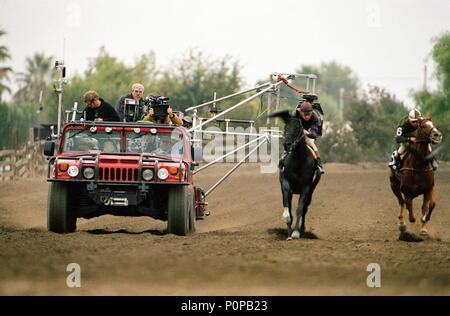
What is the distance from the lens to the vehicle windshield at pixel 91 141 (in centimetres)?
1919

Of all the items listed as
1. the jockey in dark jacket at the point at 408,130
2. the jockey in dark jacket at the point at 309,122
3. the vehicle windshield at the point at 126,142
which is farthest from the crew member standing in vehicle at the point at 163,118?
the jockey in dark jacket at the point at 408,130

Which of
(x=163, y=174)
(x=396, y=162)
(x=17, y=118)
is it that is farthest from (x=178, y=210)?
(x=17, y=118)

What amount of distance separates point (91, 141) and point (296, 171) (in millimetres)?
3446

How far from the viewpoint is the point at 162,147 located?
63.2 ft

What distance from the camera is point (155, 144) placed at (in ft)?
63.2

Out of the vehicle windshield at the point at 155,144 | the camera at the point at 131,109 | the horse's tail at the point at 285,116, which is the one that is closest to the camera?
the horse's tail at the point at 285,116

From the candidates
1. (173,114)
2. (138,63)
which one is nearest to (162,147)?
(173,114)

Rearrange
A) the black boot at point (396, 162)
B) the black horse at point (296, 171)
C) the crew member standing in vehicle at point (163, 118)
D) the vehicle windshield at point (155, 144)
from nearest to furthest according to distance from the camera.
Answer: the black horse at point (296, 171) → the vehicle windshield at point (155, 144) → the crew member standing in vehicle at point (163, 118) → the black boot at point (396, 162)

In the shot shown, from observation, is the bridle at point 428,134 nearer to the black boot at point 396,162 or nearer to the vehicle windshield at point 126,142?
the black boot at point 396,162

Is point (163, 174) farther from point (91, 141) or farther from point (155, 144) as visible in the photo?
point (91, 141)

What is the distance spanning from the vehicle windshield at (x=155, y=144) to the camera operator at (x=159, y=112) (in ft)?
2.38

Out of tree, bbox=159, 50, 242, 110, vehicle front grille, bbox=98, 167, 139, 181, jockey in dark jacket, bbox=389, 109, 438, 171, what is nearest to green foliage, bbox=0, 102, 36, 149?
tree, bbox=159, 50, 242, 110

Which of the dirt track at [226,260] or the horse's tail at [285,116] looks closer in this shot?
the dirt track at [226,260]

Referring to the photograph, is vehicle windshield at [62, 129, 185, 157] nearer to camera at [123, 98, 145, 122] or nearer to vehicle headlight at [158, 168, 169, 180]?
vehicle headlight at [158, 168, 169, 180]
